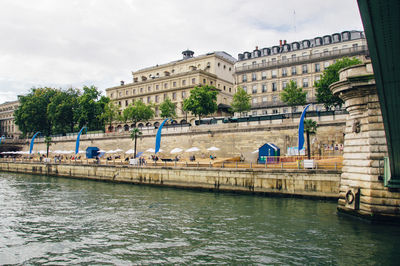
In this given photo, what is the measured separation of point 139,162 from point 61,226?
2013cm

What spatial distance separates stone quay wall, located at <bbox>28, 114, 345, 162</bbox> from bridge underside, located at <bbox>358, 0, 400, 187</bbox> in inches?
890

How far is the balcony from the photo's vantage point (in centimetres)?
5244

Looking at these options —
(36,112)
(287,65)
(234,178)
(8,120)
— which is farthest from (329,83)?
(8,120)

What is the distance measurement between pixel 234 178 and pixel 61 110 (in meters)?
63.6

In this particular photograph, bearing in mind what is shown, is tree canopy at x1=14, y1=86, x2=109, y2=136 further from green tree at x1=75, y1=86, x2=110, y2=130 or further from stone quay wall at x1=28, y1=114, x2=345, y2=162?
stone quay wall at x1=28, y1=114, x2=345, y2=162

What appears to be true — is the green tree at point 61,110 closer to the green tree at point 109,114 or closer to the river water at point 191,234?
the green tree at point 109,114

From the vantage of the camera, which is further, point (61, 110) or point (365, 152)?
point (61, 110)

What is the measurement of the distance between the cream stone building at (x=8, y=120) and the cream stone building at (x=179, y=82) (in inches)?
2517

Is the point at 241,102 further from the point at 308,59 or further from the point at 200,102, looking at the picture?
the point at 308,59

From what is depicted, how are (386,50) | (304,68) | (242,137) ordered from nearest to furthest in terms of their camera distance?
1. (386,50)
2. (242,137)
3. (304,68)

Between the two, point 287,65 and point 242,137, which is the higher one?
point 287,65

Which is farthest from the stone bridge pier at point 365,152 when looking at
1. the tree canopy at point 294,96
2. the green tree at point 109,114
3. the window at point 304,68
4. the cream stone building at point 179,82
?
the green tree at point 109,114

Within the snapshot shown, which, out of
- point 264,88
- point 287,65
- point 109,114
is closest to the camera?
point 287,65

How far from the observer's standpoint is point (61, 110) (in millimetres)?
77312
